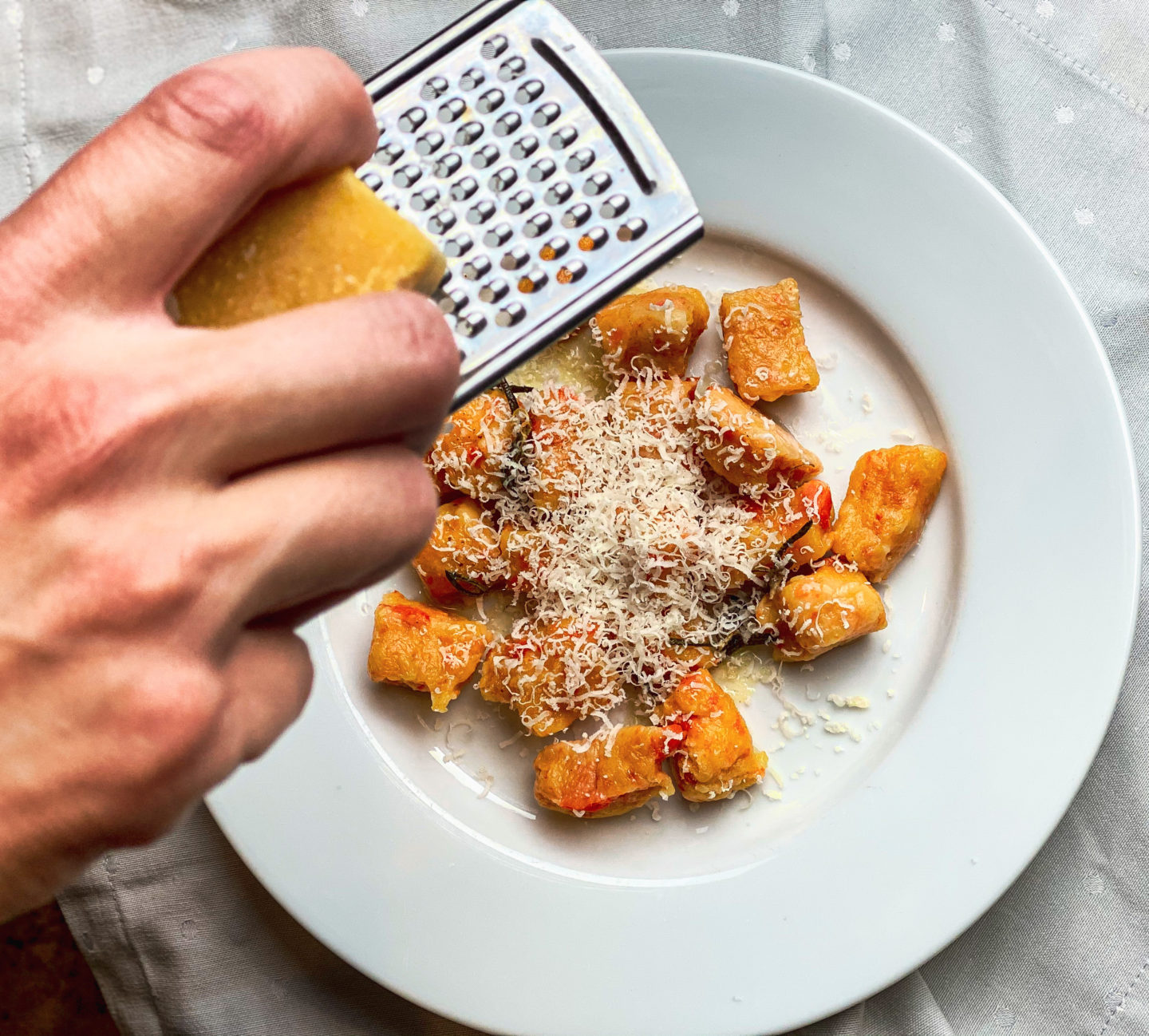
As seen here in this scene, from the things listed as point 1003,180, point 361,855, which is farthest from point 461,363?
point 1003,180

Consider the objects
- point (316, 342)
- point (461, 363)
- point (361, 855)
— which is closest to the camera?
point (316, 342)

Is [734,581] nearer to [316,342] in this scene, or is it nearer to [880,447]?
[880,447]

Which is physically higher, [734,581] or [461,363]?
[461,363]

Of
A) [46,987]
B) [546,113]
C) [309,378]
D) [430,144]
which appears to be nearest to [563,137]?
[546,113]

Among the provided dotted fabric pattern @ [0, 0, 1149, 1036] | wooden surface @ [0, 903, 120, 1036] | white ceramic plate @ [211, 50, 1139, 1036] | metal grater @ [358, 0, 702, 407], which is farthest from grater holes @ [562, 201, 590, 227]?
wooden surface @ [0, 903, 120, 1036]

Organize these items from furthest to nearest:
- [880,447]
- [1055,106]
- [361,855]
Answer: [1055,106]
[880,447]
[361,855]

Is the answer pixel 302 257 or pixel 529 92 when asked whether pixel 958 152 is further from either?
pixel 302 257
